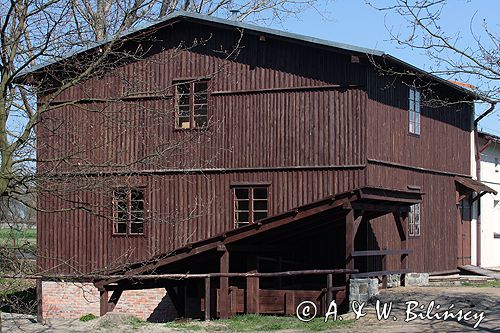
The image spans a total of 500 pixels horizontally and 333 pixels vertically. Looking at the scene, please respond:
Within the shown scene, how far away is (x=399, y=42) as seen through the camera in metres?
13.2

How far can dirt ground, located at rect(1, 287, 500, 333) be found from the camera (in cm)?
1680

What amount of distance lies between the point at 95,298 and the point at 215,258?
5.32 meters

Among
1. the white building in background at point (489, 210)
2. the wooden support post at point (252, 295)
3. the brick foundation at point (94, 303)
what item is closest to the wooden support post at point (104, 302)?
the brick foundation at point (94, 303)

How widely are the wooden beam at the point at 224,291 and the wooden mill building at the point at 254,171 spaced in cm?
3

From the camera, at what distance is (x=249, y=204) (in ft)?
75.6

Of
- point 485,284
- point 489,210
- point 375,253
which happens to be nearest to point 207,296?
point 375,253

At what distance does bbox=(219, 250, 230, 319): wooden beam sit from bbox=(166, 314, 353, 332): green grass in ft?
1.37

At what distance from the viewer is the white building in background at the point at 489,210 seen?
30953 mm

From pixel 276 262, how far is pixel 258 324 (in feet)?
11.5

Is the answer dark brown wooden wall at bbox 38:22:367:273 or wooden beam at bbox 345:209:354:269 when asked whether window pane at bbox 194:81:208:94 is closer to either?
dark brown wooden wall at bbox 38:22:367:273

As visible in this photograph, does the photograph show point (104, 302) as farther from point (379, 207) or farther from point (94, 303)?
point (379, 207)

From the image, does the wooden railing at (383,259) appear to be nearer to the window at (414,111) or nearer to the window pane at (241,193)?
the window pane at (241,193)

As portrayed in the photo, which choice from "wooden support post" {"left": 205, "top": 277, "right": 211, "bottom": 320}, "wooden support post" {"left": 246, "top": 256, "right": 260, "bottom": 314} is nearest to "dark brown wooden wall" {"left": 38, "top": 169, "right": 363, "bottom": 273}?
"wooden support post" {"left": 205, "top": 277, "right": 211, "bottom": 320}

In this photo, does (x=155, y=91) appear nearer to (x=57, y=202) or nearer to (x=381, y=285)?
(x=381, y=285)
